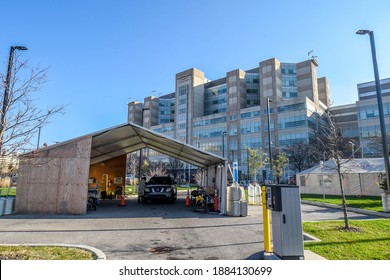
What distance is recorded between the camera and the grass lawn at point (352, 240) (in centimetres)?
614

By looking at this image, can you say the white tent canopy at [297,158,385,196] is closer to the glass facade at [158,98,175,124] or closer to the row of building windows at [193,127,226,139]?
the row of building windows at [193,127,226,139]

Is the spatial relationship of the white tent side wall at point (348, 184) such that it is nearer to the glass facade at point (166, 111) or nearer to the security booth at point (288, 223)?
the security booth at point (288, 223)

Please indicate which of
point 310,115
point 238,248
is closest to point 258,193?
point 238,248

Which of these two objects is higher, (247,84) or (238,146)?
(247,84)

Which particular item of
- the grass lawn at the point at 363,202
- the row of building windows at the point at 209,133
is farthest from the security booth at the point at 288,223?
the row of building windows at the point at 209,133

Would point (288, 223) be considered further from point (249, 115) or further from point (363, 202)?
point (249, 115)

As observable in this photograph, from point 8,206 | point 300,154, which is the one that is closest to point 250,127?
point 300,154

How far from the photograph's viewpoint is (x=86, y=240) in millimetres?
7918

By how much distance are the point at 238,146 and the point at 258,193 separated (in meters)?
56.1

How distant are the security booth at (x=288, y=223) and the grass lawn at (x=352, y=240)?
0.79 metres

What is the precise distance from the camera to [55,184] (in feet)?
46.8

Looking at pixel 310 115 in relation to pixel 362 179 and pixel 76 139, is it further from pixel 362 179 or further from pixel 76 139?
pixel 76 139

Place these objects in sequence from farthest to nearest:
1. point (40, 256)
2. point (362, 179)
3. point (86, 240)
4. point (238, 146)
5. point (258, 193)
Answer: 1. point (238, 146)
2. point (362, 179)
3. point (258, 193)
4. point (86, 240)
5. point (40, 256)

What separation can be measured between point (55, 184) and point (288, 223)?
12452mm
